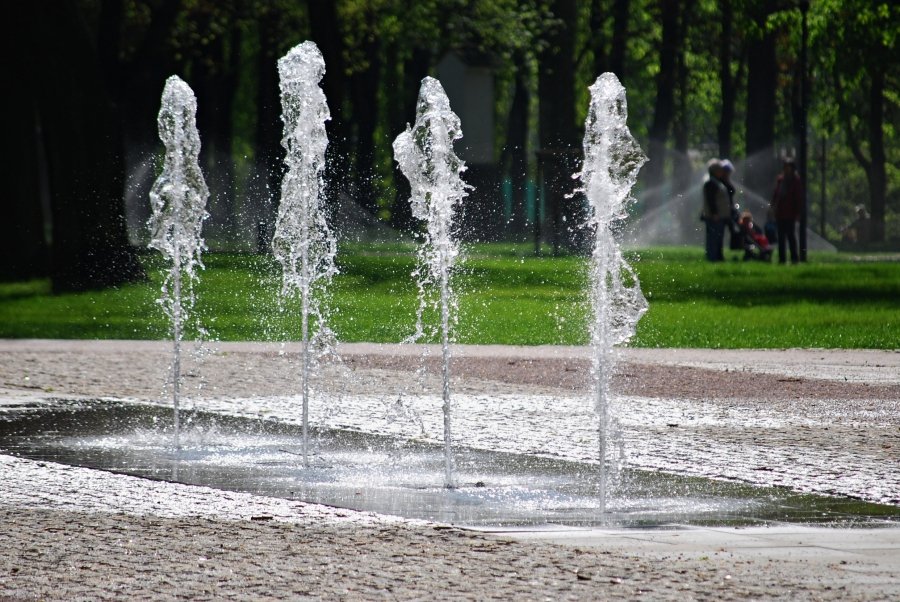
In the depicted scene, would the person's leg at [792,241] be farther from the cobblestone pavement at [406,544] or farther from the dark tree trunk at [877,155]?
the dark tree trunk at [877,155]

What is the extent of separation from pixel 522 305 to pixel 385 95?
121ft

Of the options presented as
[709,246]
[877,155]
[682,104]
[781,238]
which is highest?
[682,104]

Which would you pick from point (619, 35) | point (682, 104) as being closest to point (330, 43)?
point (619, 35)

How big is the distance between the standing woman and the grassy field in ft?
3.68

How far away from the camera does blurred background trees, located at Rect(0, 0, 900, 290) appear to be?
26391 millimetres

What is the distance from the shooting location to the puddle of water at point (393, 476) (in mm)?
7496

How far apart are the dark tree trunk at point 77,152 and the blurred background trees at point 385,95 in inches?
1.2

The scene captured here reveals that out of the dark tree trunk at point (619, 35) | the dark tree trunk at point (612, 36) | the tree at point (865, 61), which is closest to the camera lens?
the tree at point (865, 61)

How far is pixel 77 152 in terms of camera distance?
85.2 feet

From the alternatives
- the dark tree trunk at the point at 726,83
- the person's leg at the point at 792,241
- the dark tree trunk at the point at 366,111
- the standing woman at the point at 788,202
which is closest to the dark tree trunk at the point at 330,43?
the standing woman at the point at 788,202

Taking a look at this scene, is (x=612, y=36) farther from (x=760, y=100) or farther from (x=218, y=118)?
(x=218, y=118)

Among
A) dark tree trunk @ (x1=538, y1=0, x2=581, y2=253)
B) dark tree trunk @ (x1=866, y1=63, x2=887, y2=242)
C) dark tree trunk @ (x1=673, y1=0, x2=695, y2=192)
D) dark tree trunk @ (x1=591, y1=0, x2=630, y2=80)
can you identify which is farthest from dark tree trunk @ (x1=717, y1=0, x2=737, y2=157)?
dark tree trunk @ (x1=538, y1=0, x2=581, y2=253)

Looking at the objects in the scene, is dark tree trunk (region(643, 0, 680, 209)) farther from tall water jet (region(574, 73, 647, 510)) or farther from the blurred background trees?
tall water jet (region(574, 73, 647, 510))

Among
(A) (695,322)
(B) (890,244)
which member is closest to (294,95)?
(A) (695,322)
